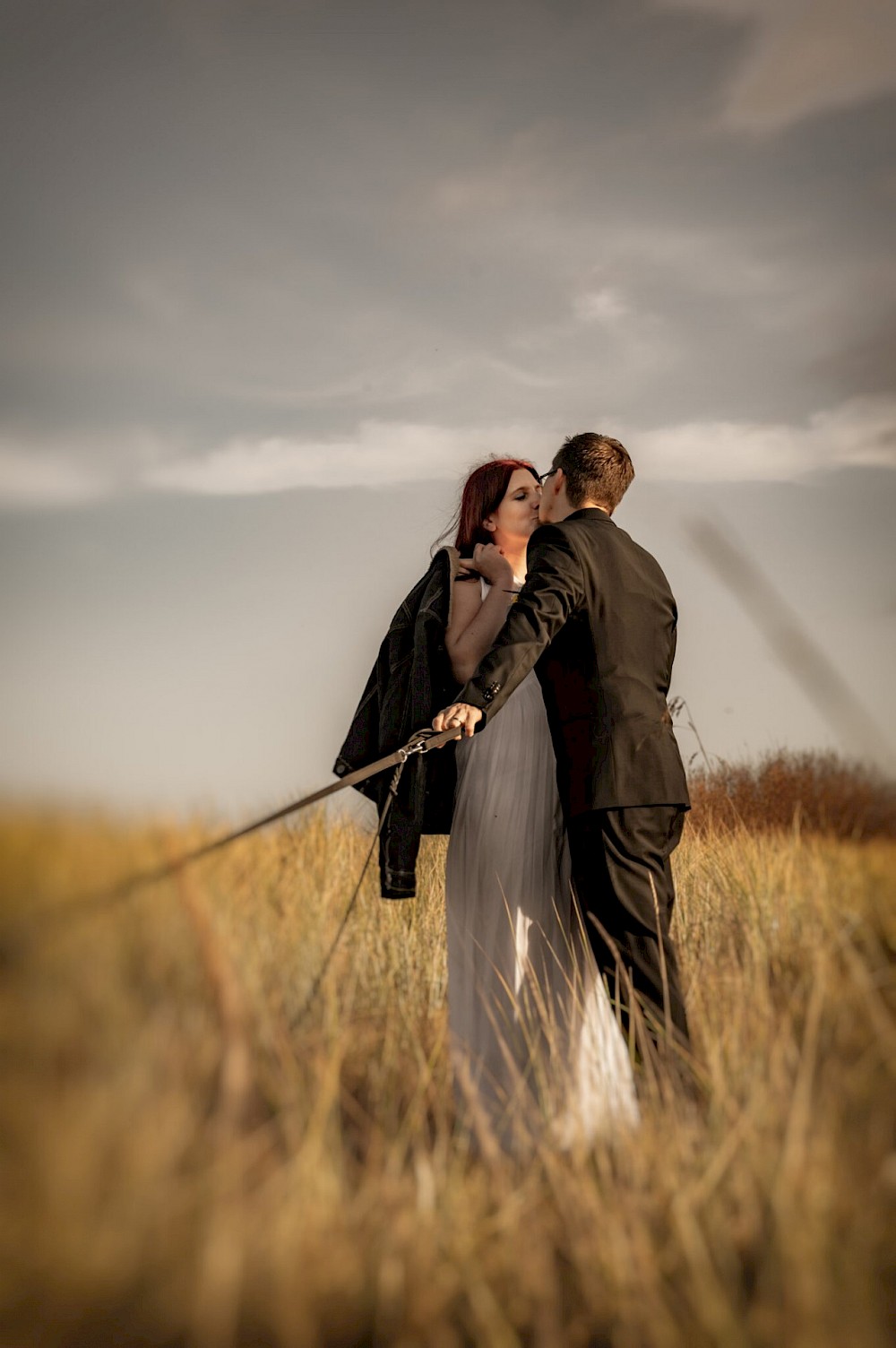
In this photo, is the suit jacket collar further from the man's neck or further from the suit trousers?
the suit trousers

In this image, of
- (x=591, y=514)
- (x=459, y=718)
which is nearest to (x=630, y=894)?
(x=459, y=718)

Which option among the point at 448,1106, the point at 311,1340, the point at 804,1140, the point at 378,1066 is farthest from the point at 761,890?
the point at 311,1340

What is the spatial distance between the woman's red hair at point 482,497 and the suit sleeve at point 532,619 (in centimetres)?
74

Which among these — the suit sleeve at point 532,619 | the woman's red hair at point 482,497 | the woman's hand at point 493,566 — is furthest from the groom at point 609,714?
the woman's red hair at point 482,497

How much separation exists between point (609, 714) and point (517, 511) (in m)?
1.11

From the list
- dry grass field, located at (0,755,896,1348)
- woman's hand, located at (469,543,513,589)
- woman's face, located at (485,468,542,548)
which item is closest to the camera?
dry grass field, located at (0,755,896,1348)

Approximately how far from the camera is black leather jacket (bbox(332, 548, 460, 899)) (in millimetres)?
3889

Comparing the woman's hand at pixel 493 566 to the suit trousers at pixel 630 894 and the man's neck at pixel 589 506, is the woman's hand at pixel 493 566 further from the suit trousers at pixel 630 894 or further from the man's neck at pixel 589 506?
the suit trousers at pixel 630 894

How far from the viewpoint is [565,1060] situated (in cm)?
355

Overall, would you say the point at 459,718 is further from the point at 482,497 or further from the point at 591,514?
the point at 482,497

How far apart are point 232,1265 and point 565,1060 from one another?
7.86 ft

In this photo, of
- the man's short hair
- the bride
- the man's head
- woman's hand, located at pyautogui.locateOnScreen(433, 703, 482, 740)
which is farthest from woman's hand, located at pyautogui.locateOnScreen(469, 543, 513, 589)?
woman's hand, located at pyautogui.locateOnScreen(433, 703, 482, 740)

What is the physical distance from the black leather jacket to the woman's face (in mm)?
298

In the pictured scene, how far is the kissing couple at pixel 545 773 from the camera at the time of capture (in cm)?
333
